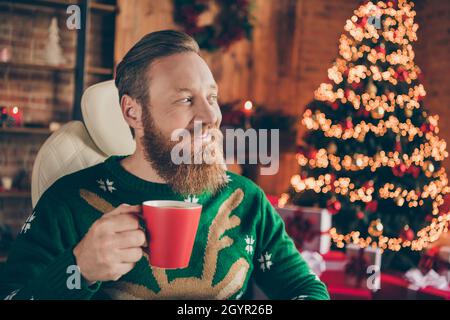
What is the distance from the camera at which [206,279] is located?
3.09 ft

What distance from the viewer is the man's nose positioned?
0.91 metres

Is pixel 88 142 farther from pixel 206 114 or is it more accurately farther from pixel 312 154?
pixel 312 154

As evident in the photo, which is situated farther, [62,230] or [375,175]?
[375,175]

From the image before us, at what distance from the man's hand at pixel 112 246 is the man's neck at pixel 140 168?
0.22 m

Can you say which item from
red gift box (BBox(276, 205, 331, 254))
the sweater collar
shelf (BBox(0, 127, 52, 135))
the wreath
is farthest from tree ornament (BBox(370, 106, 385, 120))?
the sweater collar

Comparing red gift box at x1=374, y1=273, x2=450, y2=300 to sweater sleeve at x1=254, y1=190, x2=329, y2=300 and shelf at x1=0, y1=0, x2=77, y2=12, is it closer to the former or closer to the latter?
sweater sleeve at x1=254, y1=190, x2=329, y2=300

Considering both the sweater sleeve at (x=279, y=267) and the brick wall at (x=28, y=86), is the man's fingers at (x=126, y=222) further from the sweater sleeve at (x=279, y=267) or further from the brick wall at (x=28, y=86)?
the brick wall at (x=28, y=86)

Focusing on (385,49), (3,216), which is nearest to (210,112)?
(385,49)

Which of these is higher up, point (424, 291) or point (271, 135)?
point (271, 135)

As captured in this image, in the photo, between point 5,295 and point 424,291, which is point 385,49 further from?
point 5,295

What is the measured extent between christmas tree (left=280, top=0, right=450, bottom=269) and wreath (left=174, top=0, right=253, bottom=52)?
1104 millimetres

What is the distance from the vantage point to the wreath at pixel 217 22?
145 inches

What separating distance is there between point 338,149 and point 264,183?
126cm

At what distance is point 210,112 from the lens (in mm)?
913
